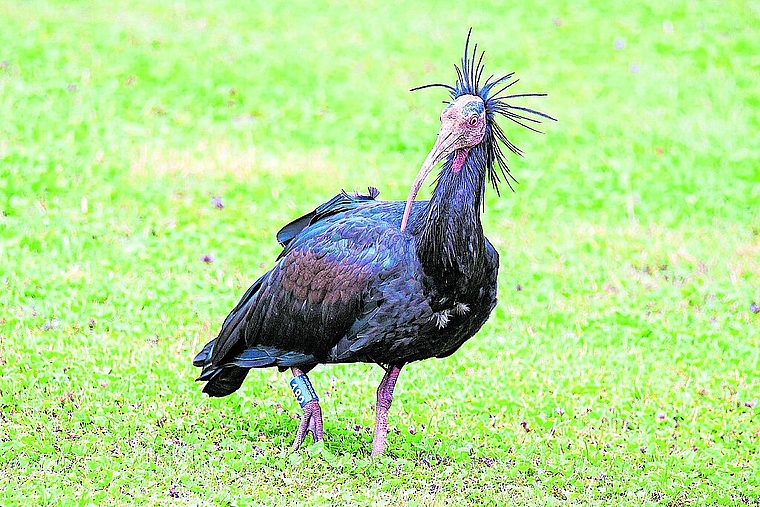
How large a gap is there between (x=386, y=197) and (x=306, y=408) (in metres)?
4.57

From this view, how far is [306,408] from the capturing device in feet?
20.8

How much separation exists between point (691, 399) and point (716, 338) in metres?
1.14

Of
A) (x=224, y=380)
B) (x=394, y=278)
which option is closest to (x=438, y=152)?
(x=394, y=278)

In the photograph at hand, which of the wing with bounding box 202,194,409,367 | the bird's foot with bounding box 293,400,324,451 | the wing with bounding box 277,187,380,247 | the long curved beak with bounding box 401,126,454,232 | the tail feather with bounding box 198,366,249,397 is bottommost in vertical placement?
the bird's foot with bounding box 293,400,324,451

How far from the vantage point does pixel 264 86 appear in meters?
12.6

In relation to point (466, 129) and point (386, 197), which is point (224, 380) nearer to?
point (466, 129)

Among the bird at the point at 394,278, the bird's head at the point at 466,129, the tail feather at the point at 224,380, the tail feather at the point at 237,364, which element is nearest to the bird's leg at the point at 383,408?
the bird at the point at 394,278

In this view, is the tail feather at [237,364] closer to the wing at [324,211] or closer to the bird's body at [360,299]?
the bird's body at [360,299]

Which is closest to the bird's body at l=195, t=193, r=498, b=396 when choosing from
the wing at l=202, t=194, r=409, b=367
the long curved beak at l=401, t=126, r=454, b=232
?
the wing at l=202, t=194, r=409, b=367

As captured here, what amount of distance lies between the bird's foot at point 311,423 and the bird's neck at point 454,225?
1.19 metres

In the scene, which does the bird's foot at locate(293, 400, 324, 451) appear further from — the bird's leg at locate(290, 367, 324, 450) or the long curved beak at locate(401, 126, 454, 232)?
the long curved beak at locate(401, 126, 454, 232)

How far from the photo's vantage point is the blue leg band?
6320 mm

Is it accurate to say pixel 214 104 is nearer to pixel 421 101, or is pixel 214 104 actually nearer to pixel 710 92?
pixel 421 101

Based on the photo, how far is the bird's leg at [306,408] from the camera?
20.8ft
